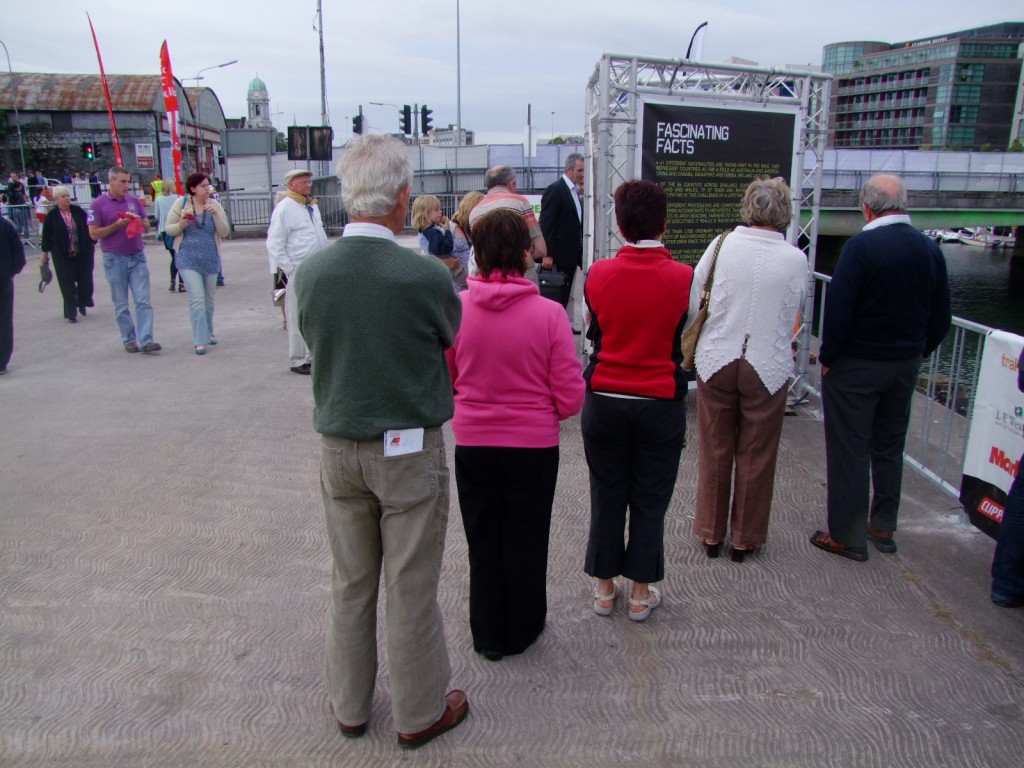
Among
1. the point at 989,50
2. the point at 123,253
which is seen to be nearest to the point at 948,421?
the point at 123,253

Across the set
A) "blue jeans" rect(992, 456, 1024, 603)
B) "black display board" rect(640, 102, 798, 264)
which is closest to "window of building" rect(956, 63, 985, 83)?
"black display board" rect(640, 102, 798, 264)

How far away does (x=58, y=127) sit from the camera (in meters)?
47.9

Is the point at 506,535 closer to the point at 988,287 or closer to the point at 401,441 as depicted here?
the point at 401,441

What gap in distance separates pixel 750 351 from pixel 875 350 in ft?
2.14

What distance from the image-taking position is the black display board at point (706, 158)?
579cm

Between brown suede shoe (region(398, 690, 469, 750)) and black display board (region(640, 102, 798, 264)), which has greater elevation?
black display board (region(640, 102, 798, 264))

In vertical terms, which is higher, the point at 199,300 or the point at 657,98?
the point at 657,98

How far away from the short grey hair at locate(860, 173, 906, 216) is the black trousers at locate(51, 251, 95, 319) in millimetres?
9856

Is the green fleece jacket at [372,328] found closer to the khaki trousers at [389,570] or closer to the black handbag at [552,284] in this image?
the khaki trousers at [389,570]

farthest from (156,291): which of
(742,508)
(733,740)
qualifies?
(733,740)

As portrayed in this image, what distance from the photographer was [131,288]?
863 centimetres

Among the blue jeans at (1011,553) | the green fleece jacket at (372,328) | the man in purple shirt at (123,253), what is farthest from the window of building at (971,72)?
the green fleece jacket at (372,328)

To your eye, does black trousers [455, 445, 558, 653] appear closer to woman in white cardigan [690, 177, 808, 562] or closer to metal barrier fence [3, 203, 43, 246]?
woman in white cardigan [690, 177, 808, 562]

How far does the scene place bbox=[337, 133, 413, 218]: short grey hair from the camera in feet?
8.07
